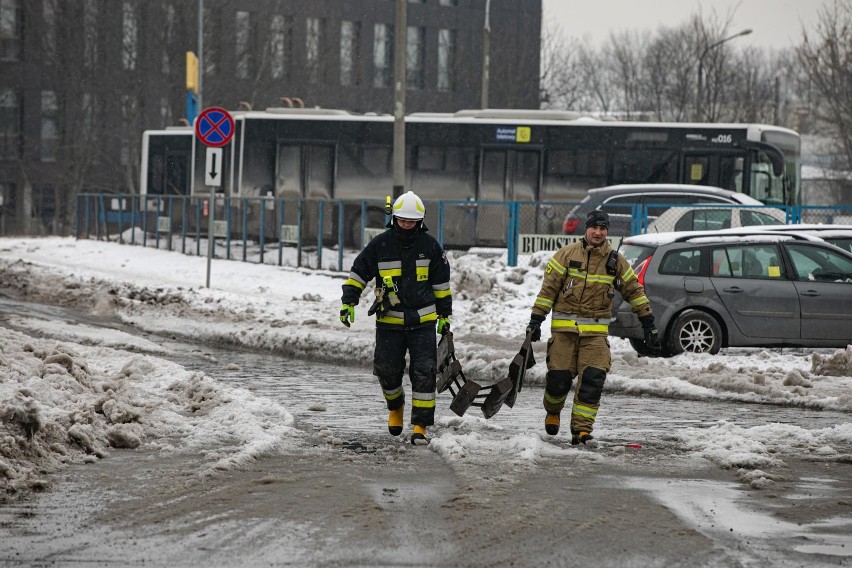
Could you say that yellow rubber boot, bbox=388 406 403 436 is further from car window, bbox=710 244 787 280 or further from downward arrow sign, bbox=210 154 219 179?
downward arrow sign, bbox=210 154 219 179

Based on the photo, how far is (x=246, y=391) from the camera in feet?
38.8

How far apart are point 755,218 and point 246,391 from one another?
42.7 feet

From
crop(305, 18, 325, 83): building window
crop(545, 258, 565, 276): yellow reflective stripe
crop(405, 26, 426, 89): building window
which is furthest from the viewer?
crop(405, 26, 426, 89): building window

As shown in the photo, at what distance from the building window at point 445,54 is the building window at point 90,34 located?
56.1 feet

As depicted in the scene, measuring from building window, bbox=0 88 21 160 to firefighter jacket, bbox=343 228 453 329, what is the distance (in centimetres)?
4832

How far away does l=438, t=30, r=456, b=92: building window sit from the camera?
6281cm

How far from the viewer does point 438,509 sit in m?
7.10

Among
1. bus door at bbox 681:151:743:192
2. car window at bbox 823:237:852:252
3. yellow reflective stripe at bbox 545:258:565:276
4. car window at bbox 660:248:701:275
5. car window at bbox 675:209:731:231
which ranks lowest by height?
car window at bbox 660:248:701:275

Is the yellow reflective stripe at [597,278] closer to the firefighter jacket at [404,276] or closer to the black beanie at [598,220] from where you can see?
the black beanie at [598,220]

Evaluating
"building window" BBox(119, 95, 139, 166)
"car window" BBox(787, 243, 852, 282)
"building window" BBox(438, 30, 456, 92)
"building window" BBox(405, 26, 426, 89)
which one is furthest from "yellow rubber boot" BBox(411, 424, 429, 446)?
"building window" BBox(405, 26, 426, 89)

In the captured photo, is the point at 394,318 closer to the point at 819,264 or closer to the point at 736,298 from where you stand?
the point at 736,298

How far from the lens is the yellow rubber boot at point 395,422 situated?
9.86 metres

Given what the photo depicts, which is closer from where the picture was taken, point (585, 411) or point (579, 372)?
point (585, 411)

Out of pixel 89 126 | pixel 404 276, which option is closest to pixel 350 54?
pixel 89 126
